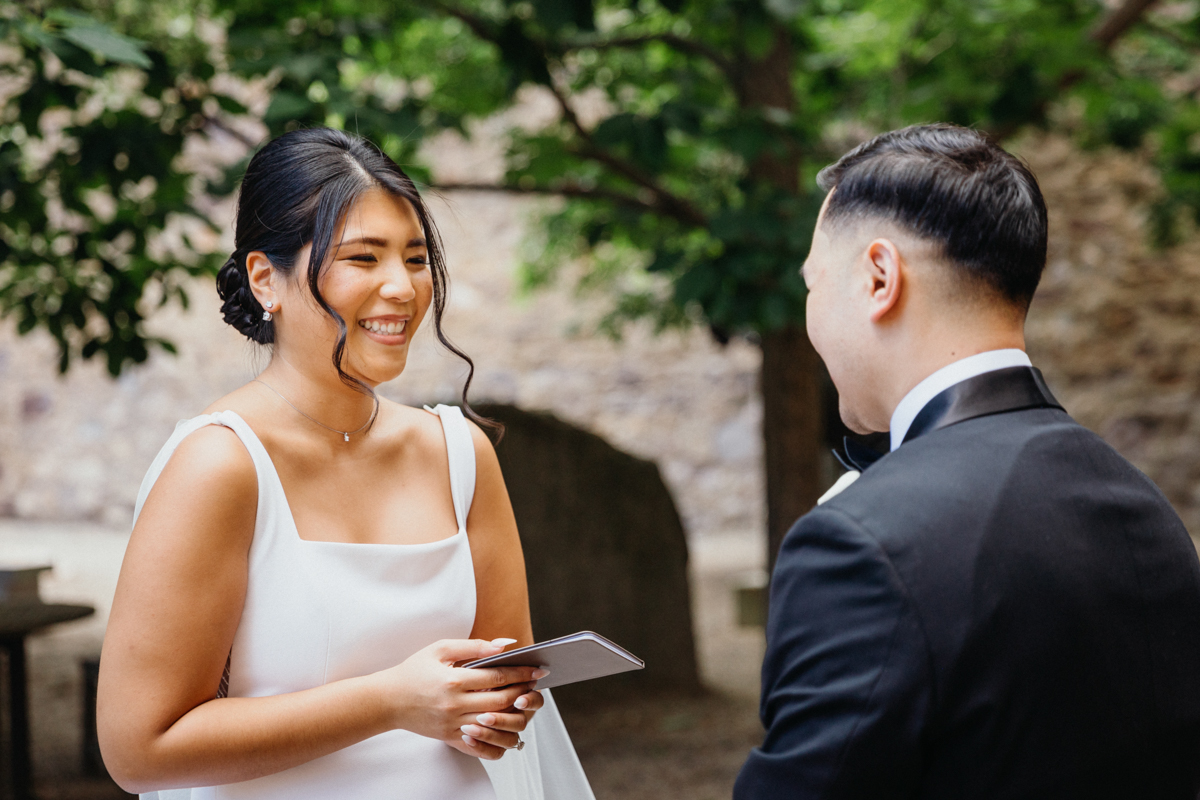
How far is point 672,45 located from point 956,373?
351 cm

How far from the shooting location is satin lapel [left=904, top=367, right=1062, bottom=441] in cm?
110

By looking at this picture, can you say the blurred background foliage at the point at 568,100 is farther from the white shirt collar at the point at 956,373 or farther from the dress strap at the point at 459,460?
the white shirt collar at the point at 956,373

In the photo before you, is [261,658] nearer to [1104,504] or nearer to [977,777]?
[977,777]

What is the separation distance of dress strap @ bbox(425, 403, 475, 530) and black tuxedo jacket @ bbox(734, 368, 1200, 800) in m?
0.77

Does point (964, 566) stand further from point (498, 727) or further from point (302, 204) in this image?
point (302, 204)

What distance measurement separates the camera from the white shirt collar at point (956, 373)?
1114 mm

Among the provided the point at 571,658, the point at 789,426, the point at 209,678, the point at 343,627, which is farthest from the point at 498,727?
the point at 789,426

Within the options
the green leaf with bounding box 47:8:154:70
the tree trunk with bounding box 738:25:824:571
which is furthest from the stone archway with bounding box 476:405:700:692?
the green leaf with bounding box 47:8:154:70

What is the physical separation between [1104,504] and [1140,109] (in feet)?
17.0

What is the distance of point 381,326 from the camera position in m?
1.53

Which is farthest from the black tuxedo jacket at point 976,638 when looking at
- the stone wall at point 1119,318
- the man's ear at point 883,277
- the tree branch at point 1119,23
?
the stone wall at point 1119,318

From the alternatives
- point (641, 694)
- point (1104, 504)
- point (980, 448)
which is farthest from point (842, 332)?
point (641, 694)

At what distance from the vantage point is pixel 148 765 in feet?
4.41

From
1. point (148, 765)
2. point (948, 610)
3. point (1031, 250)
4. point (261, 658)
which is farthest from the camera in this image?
point (261, 658)
